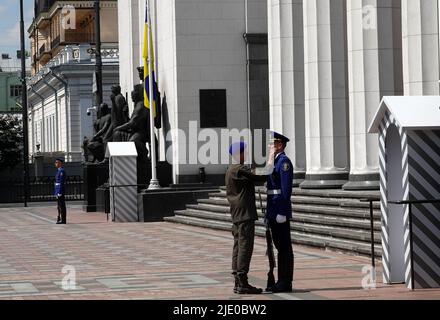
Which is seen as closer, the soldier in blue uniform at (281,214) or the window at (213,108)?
the soldier in blue uniform at (281,214)

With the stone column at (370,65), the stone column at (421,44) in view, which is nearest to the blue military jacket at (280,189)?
the stone column at (421,44)

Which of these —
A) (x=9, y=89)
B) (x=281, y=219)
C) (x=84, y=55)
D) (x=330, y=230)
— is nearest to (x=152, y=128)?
(x=330, y=230)

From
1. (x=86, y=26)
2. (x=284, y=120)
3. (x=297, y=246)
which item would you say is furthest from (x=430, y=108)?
(x=86, y=26)

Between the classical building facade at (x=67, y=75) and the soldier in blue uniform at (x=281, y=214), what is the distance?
189 feet

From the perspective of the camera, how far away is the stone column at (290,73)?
28.5 m

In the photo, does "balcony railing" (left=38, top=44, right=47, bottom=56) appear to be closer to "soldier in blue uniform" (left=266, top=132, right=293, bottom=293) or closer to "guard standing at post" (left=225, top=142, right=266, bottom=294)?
"guard standing at post" (left=225, top=142, right=266, bottom=294)

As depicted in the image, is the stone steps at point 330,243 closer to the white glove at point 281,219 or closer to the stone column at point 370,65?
the stone column at point 370,65

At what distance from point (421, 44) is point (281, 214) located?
7155 mm

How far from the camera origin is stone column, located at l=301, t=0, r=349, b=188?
84.0 feet

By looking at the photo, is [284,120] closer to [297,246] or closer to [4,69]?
[297,246]

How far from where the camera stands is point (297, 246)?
2244cm

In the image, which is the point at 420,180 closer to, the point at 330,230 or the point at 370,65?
the point at 330,230

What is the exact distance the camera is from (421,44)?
2033 cm

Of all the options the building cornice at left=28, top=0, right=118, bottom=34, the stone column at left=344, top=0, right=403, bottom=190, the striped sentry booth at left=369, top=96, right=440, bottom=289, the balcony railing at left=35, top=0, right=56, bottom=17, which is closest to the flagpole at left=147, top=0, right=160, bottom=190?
the stone column at left=344, top=0, right=403, bottom=190
